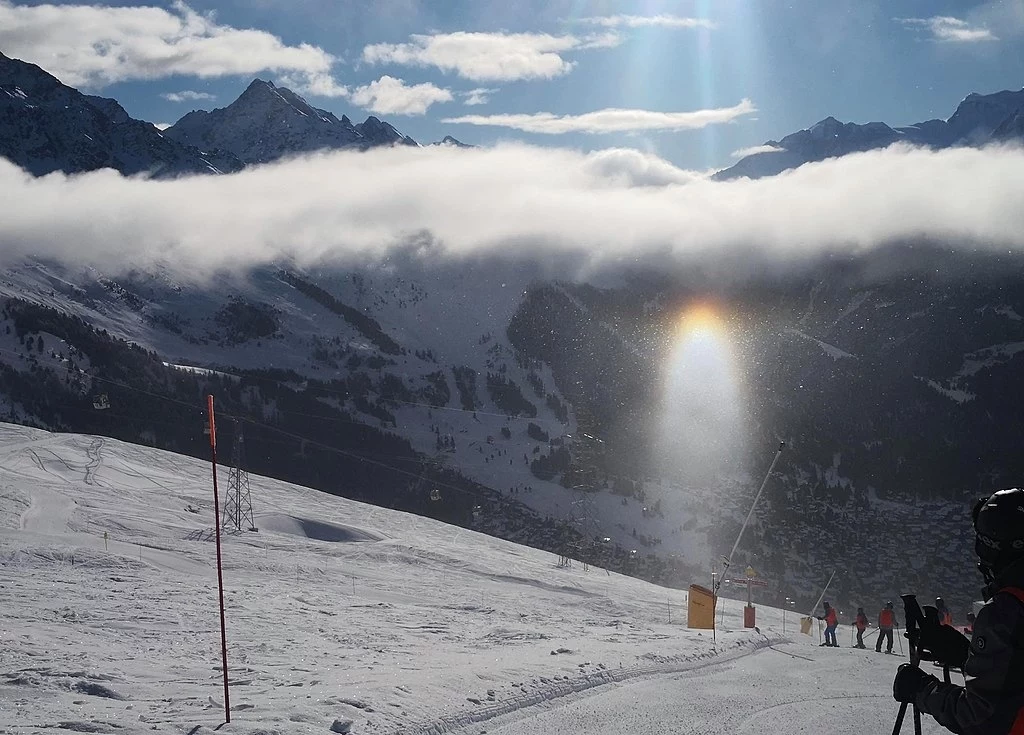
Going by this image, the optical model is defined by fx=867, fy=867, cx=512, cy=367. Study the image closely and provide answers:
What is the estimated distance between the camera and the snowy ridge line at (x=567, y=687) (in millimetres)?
11516

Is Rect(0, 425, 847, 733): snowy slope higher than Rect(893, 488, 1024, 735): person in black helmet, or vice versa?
Rect(893, 488, 1024, 735): person in black helmet

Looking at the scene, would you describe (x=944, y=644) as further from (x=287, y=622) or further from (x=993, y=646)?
(x=287, y=622)

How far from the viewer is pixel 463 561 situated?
40.9m

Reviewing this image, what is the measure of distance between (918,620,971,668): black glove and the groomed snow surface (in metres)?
7.05

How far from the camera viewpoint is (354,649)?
719 inches

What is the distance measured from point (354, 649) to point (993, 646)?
50.1 feet

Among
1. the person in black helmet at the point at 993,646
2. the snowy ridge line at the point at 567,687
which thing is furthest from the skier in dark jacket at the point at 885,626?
the person in black helmet at the point at 993,646

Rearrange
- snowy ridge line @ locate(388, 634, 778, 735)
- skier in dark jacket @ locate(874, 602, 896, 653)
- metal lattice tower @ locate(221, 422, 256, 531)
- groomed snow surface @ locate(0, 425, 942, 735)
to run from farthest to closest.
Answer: metal lattice tower @ locate(221, 422, 256, 531) < skier in dark jacket @ locate(874, 602, 896, 653) < groomed snow surface @ locate(0, 425, 942, 735) < snowy ridge line @ locate(388, 634, 778, 735)

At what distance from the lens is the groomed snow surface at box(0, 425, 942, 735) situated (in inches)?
472

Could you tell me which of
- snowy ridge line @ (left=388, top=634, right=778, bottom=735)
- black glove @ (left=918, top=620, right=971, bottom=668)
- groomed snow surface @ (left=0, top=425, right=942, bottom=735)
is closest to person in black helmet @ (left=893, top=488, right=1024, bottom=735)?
black glove @ (left=918, top=620, right=971, bottom=668)

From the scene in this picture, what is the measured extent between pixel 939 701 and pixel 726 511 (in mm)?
172424

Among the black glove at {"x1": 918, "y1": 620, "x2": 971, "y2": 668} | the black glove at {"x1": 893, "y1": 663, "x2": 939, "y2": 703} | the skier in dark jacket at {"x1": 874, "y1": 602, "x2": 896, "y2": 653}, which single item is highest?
the black glove at {"x1": 918, "y1": 620, "x2": 971, "y2": 668}

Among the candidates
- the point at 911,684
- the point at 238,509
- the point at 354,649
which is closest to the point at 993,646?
the point at 911,684

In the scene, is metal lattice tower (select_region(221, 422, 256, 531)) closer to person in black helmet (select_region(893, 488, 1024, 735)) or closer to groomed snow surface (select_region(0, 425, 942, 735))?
groomed snow surface (select_region(0, 425, 942, 735))
